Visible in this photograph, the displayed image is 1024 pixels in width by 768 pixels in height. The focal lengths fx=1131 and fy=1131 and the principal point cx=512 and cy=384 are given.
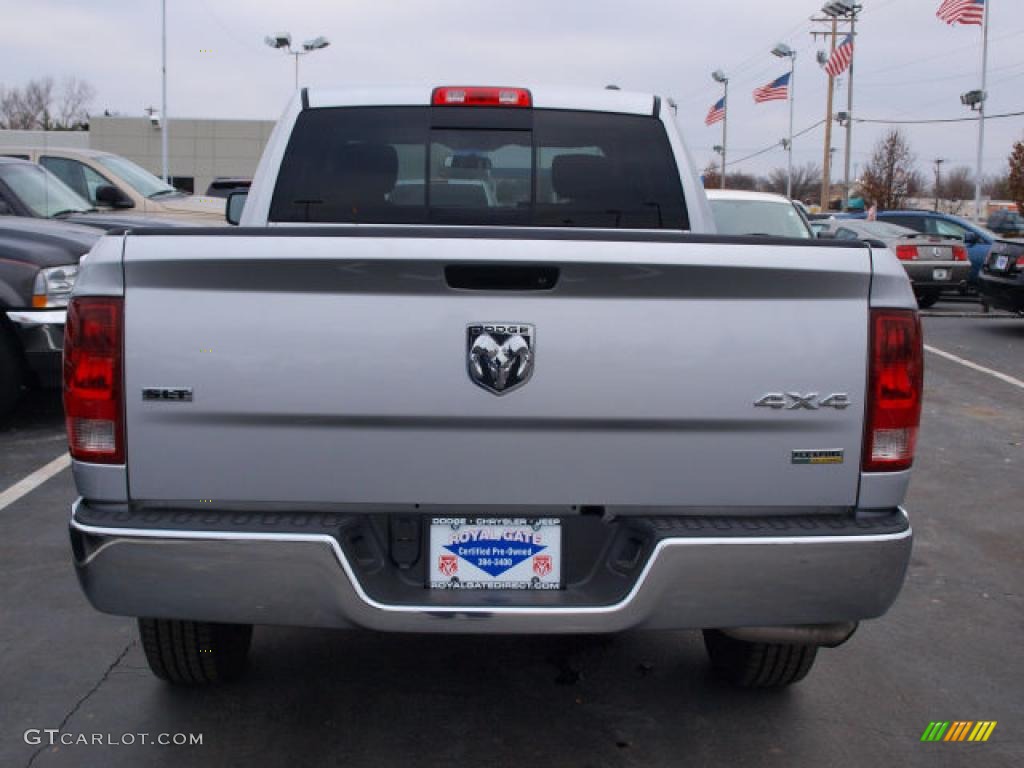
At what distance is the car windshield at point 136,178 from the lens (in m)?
12.7

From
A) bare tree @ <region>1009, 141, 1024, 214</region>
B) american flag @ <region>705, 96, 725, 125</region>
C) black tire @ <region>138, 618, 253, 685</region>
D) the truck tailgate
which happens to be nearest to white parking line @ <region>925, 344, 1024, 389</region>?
the truck tailgate

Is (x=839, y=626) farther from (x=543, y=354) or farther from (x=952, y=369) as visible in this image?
(x=952, y=369)

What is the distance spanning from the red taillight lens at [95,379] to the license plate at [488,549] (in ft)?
2.78

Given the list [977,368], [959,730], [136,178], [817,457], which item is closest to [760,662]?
[959,730]

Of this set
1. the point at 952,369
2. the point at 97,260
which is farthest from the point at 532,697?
the point at 952,369

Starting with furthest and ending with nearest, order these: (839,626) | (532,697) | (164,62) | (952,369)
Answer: (164,62) < (952,369) < (532,697) < (839,626)

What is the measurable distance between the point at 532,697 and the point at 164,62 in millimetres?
38481

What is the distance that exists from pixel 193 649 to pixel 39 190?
8183mm

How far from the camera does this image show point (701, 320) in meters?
2.84

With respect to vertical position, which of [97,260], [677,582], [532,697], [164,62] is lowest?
[532,697]

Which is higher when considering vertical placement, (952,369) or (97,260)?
(97,260)

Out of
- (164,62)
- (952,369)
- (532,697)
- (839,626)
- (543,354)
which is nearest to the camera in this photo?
(543,354)

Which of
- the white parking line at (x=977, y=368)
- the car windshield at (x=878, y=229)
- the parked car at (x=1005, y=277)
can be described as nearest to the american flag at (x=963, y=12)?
the car windshield at (x=878, y=229)

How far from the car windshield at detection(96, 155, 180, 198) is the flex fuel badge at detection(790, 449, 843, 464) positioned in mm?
11044
